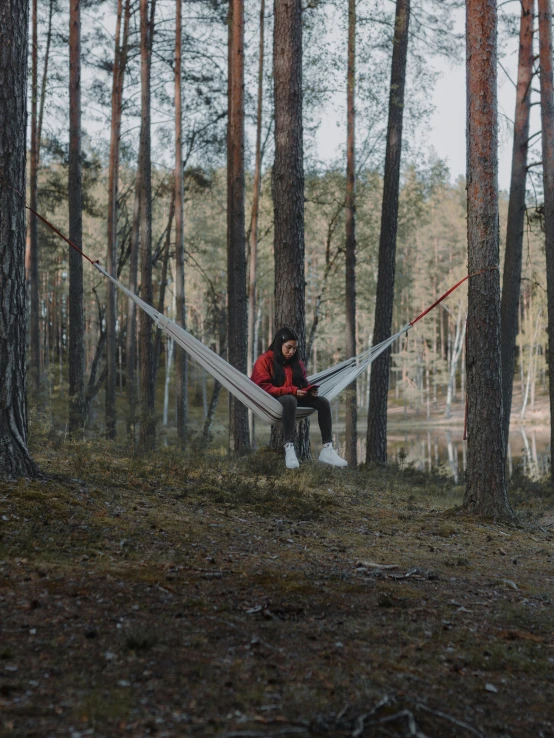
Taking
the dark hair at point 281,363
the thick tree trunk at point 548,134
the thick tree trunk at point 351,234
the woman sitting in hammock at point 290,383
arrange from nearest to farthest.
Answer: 1. the woman sitting in hammock at point 290,383
2. the dark hair at point 281,363
3. the thick tree trunk at point 548,134
4. the thick tree trunk at point 351,234

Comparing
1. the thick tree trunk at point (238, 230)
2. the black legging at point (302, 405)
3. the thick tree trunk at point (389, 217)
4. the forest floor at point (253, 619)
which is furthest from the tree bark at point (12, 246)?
the thick tree trunk at point (389, 217)

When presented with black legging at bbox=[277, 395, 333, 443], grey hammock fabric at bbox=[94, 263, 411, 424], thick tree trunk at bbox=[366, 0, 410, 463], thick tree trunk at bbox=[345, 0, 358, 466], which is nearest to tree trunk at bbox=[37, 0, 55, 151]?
thick tree trunk at bbox=[345, 0, 358, 466]

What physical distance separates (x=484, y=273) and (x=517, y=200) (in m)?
4.78

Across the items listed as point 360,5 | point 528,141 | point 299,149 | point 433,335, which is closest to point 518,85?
point 528,141

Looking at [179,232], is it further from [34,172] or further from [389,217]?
[389,217]

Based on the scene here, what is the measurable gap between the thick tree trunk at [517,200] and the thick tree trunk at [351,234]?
85.4 inches

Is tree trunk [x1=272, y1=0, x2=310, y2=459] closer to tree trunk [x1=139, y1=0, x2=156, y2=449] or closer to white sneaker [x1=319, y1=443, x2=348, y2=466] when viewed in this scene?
white sneaker [x1=319, y1=443, x2=348, y2=466]

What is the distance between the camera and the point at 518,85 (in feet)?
31.4

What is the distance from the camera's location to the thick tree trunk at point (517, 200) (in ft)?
31.1

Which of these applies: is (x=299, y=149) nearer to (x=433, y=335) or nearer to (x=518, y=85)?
(x=518, y=85)

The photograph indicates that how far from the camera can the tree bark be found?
4.02 meters

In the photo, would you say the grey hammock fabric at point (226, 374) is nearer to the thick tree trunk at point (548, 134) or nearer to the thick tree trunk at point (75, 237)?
the thick tree trunk at point (75, 237)

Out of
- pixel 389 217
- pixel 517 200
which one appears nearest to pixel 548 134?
pixel 517 200

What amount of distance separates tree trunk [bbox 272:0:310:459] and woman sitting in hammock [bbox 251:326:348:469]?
1.03m
